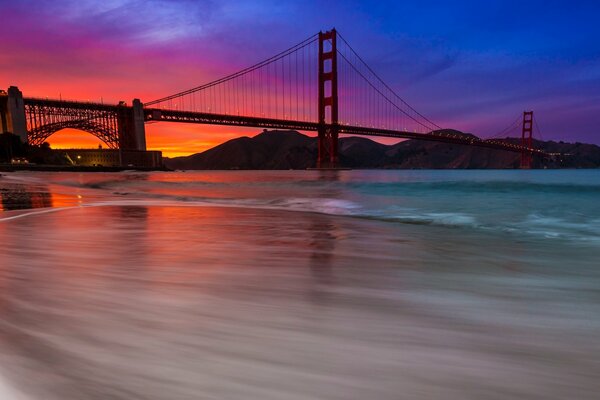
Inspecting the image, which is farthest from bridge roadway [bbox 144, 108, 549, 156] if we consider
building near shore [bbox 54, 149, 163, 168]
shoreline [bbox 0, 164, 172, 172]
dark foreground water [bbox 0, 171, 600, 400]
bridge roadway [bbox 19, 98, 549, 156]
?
dark foreground water [bbox 0, 171, 600, 400]

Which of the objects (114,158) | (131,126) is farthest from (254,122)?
(114,158)

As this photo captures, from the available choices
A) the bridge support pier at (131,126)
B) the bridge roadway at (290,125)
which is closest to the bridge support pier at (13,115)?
the bridge support pier at (131,126)

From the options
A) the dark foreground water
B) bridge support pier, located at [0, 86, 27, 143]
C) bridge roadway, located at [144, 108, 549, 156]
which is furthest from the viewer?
bridge support pier, located at [0, 86, 27, 143]

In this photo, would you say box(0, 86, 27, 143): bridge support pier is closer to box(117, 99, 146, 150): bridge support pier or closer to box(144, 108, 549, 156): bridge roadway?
box(117, 99, 146, 150): bridge support pier

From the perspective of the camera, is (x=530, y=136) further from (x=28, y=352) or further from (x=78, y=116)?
(x=28, y=352)

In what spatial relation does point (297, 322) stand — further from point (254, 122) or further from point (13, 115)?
point (13, 115)

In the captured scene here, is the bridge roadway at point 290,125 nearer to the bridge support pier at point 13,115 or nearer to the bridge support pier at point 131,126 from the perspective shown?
the bridge support pier at point 131,126
